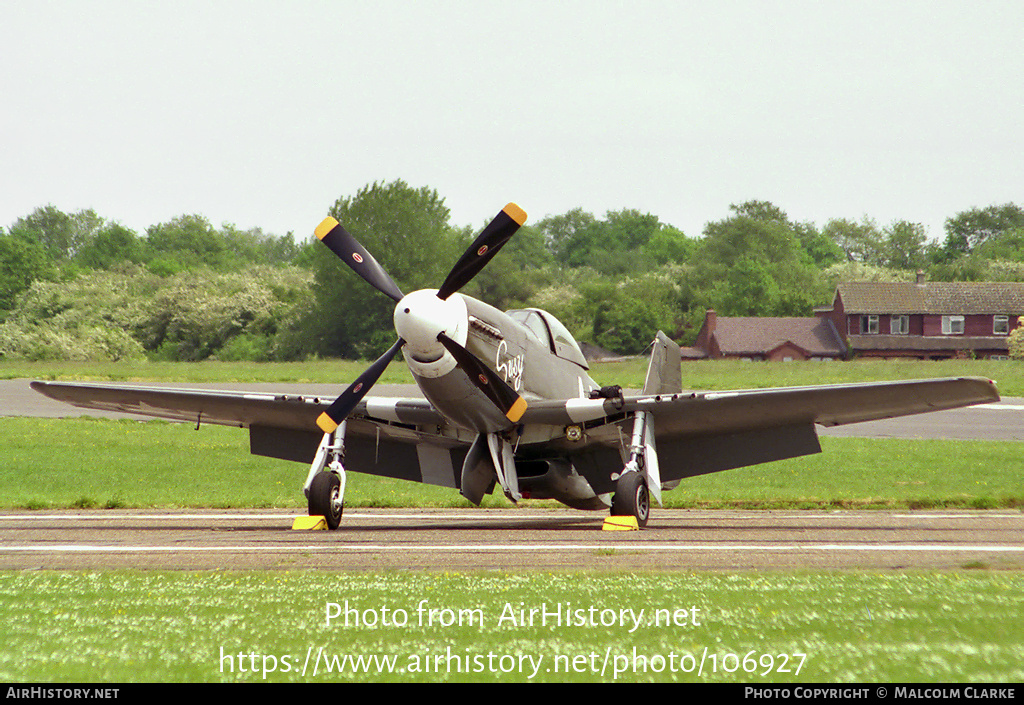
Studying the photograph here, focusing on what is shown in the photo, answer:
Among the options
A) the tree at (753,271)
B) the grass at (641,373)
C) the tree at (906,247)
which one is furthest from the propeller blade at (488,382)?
the tree at (906,247)

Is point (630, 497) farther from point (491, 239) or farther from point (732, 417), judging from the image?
point (491, 239)

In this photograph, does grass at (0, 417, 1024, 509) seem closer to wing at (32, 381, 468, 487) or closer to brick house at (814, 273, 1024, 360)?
wing at (32, 381, 468, 487)

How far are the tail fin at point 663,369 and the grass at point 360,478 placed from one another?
8.76 feet

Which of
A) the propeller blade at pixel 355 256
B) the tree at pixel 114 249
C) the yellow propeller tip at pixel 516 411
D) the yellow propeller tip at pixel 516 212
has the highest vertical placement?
the tree at pixel 114 249

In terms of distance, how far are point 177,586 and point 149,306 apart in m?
88.8

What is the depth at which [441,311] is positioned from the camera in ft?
37.9

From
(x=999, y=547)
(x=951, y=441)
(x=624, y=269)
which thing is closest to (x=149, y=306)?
(x=624, y=269)

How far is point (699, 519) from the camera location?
15.4 m

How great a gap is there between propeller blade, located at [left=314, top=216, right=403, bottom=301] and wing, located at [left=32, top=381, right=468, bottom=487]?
1735mm

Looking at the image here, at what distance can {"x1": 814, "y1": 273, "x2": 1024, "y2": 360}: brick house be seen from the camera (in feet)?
251

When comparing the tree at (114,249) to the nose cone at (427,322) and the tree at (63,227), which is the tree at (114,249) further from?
the nose cone at (427,322)

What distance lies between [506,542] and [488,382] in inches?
79.5

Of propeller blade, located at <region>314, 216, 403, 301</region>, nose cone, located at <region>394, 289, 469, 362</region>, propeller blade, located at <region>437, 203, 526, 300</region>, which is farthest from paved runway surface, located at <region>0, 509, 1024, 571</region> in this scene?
propeller blade, located at <region>437, 203, 526, 300</region>

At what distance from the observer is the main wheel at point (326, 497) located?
41.4ft
